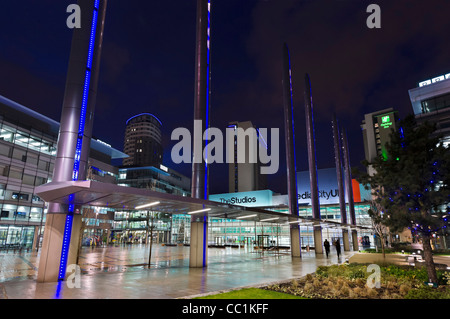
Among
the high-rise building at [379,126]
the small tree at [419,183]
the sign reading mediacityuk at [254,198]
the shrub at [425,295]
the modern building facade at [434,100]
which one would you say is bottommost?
the shrub at [425,295]

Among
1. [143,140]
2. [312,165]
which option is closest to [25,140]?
[312,165]

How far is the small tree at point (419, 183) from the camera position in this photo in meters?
12.4

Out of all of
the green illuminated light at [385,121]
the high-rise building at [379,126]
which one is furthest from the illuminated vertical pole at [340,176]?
the green illuminated light at [385,121]

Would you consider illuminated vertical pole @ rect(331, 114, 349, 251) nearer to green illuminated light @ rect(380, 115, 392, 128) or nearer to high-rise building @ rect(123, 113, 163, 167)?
green illuminated light @ rect(380, 115, 392, 128)

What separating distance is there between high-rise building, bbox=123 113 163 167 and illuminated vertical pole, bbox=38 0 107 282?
158519 mm

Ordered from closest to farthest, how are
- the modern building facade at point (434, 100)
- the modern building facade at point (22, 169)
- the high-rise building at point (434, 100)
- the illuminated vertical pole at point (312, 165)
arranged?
the illuminated vertical pole at point (312, 165) < the modern building facade at point (22, 169) < the modern building facade at point (434, 100) < the high-rise building at point (434, 100)

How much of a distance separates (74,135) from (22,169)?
4462 cm

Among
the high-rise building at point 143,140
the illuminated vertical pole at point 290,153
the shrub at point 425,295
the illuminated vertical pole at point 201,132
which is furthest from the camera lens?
the high-rise building at point 143,140

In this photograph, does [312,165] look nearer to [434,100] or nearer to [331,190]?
[331,190]

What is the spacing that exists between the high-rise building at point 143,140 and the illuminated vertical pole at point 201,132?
151388mm

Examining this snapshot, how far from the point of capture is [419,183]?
13039 mm

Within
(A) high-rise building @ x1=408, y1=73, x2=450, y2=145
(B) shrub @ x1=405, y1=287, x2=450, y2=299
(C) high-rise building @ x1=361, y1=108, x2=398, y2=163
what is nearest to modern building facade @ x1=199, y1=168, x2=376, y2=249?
(A) high-rise building @ x1=408, y1=73, x2=450, y2=145

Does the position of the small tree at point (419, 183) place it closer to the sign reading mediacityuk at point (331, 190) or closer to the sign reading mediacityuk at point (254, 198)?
the sign reading mediacityuk at point (331, 190)

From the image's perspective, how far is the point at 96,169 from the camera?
70750 mm
